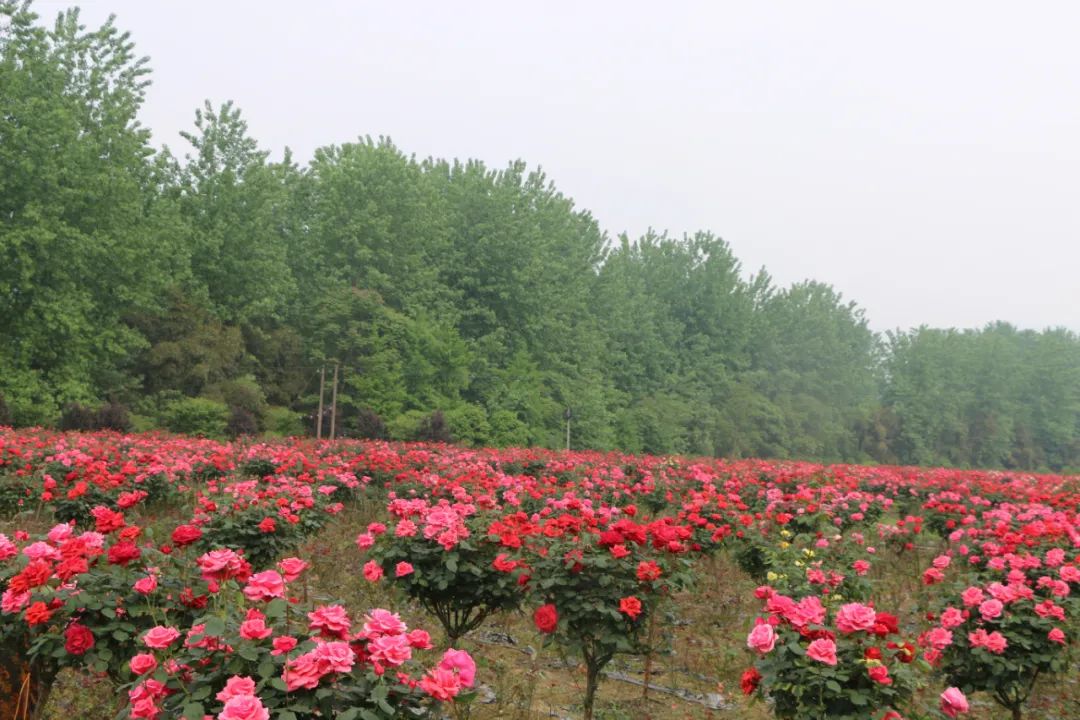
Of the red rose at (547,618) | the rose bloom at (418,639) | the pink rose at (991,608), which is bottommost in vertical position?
the red rose at (547,618)

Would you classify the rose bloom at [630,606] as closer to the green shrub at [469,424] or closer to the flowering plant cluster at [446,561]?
the flowering plant cluster at [446,561]

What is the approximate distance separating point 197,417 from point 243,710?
873 inches

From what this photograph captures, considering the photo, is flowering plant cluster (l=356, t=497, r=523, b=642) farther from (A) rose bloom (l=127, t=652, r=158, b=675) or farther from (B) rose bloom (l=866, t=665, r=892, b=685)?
(B) rose bloom (l=866, t=665, r=892, b=685)

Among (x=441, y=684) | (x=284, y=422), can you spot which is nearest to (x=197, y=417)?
(x=284, y=422)

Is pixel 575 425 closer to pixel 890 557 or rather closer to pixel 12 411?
pixel 12 411

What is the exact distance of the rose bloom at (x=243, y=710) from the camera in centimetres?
183

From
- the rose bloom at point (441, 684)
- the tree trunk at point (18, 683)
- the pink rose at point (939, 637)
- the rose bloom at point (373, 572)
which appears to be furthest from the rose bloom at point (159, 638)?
the pink rose at point (939, 637)

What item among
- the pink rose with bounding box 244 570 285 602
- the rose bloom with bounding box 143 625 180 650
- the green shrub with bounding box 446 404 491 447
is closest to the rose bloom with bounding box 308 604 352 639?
the pink rose with bounding box 244 570 285 602

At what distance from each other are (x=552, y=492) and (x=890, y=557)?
4492mm

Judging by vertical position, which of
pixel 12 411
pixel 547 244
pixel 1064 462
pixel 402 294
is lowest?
pixel 1064 462

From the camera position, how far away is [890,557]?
9195 mm

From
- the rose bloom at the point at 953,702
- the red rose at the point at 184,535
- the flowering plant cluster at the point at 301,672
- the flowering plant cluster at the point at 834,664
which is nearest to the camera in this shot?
the flowering plant cluster at the point at 301,672

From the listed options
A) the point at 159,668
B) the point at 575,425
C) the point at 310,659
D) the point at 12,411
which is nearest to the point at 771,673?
the point at 310,659

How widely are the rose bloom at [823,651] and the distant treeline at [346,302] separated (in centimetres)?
1764
